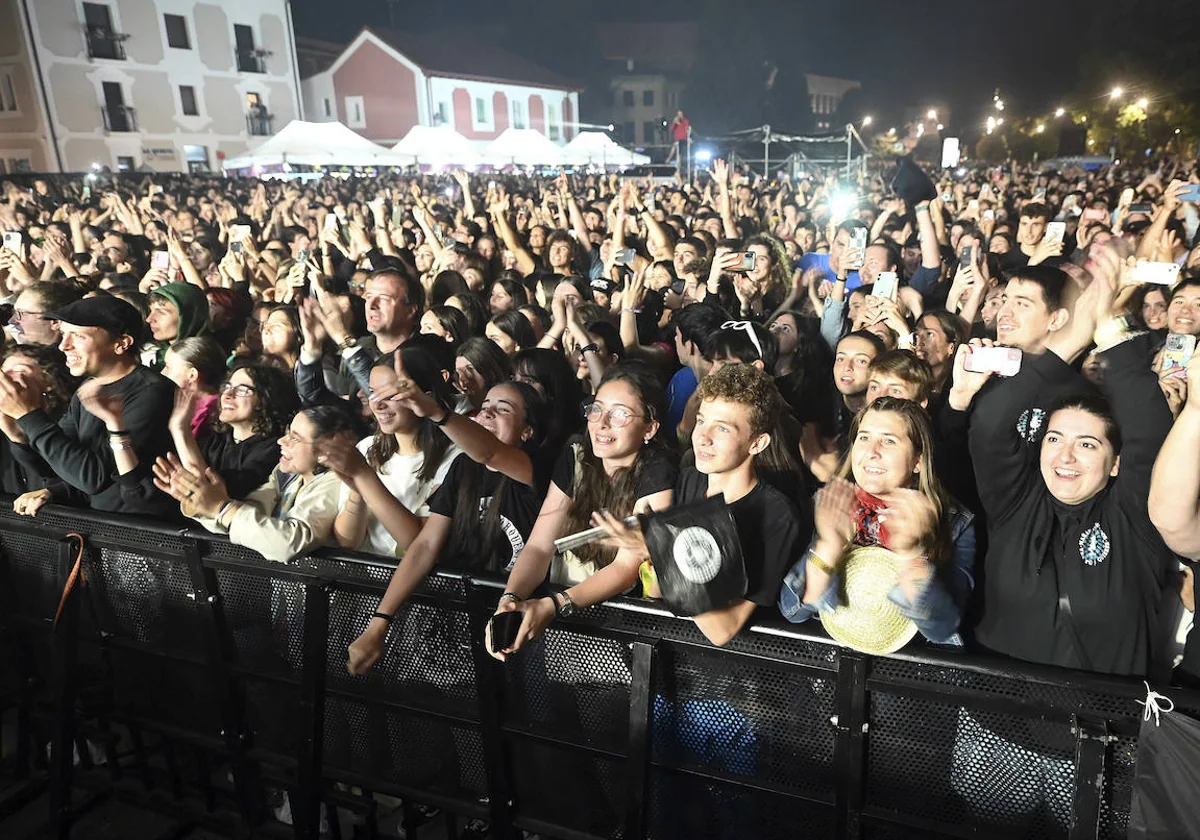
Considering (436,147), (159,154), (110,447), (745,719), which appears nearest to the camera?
(745,719)

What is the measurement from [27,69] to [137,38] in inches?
216

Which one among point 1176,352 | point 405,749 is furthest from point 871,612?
point 1176,352

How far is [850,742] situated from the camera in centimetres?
218

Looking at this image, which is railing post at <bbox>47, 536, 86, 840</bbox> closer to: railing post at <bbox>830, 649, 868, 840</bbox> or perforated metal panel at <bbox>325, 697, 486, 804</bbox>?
perforated metal panel at <bbox>325, 697, 486, 804</bbox>

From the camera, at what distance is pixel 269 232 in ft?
36.6

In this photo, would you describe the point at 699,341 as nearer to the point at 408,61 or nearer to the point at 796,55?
the point at 408,61

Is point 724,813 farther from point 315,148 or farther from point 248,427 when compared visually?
point 315,148

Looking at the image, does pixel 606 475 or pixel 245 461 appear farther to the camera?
pixel 245 461

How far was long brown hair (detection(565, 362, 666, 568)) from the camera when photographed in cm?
279

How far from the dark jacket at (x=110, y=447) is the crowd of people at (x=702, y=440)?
0.04ft

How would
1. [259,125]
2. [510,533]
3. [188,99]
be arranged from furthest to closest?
1. [259,125]
2. [188,99]
3. [510,533]

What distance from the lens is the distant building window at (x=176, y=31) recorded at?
121 feet

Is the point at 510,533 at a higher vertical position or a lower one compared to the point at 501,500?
lower

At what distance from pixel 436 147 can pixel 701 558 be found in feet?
85.1
